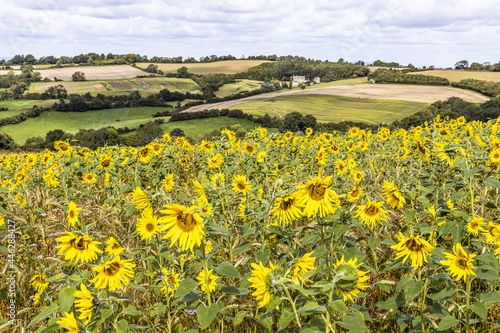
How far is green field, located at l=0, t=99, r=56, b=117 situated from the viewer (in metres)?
71.2

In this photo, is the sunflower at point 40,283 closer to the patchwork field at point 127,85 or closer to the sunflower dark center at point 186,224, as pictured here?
the sunflower dark center at point 186,224

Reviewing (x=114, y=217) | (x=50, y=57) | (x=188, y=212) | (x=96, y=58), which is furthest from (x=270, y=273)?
(x=50, y=57)

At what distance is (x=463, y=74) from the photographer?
233 ft

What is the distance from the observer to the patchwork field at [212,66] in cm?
10919

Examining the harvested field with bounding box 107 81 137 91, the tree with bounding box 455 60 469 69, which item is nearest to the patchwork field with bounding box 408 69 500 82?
the tree with bounding box 455 60 469 69

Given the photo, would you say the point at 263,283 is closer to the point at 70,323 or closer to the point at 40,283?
the point at 70,323

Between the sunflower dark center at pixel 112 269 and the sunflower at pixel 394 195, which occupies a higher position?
the sunflower at pixel 394 195

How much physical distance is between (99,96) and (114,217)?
88600 mm

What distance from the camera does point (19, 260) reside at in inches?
200

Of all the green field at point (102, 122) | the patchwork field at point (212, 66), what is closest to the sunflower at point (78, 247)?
the green field at point (102, 122)

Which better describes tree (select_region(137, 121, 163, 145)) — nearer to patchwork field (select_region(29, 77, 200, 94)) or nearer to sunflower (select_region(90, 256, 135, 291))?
patchwork field (select_region(29, 77, 200, 94))

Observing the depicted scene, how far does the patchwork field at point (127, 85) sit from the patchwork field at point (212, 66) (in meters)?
10.6

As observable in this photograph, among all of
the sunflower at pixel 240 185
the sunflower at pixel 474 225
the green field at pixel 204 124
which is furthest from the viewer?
the green field at pixel 204 124

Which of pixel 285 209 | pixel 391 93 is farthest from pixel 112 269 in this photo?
pixel 391 93
